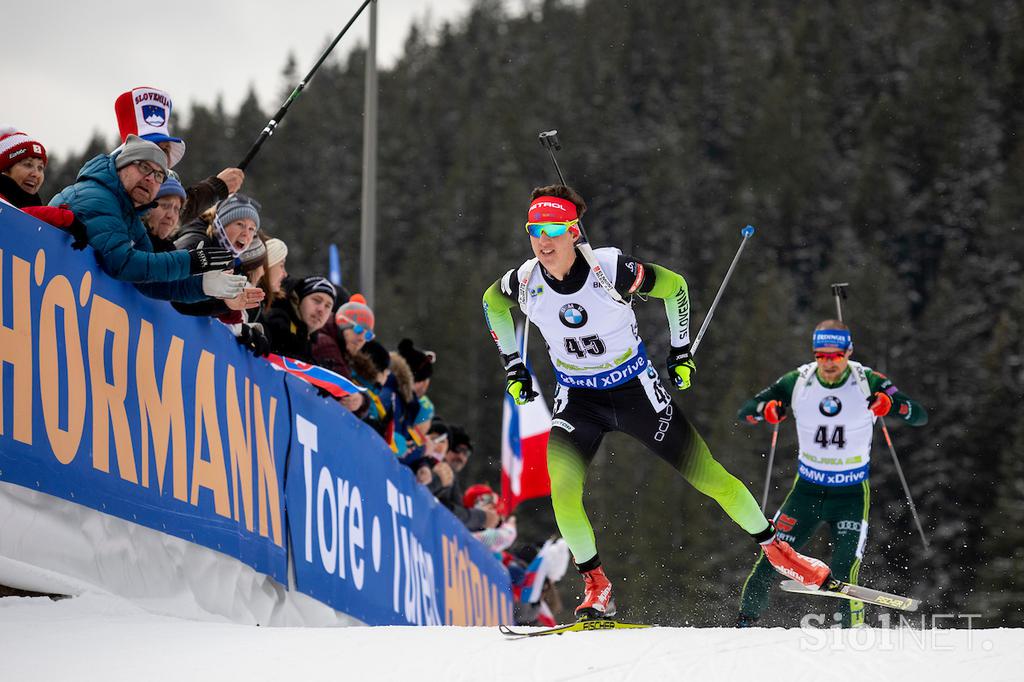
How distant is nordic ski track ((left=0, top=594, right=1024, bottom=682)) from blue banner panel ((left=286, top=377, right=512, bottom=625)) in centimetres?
230

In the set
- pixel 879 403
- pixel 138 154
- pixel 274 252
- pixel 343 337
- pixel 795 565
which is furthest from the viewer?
pixel 343 337

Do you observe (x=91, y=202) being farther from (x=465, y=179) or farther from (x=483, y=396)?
(x=465, y=179)

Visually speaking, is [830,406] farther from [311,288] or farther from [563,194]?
[311,288]

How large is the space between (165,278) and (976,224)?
89.6 m

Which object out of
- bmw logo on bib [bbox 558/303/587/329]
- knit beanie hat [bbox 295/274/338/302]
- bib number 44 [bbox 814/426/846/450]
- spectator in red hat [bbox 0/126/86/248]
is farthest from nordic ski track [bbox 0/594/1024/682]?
bib number 44 [bbox 814/426/846/450]

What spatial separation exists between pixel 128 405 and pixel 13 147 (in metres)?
1.31

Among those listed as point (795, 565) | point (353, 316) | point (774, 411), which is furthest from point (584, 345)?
point (353, 316)

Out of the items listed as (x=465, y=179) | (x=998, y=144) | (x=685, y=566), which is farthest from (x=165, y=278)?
(x=998, y=144)

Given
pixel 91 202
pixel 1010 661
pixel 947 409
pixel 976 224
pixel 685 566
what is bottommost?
pixel 1010 661

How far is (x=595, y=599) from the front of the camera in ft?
19.8

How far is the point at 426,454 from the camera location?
10.9m

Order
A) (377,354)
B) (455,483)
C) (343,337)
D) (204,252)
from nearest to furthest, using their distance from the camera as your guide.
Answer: (204,252), (343,337), (377,354), (455,483)

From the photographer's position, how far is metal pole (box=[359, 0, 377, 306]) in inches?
509

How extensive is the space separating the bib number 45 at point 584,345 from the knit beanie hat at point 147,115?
2.14 m
